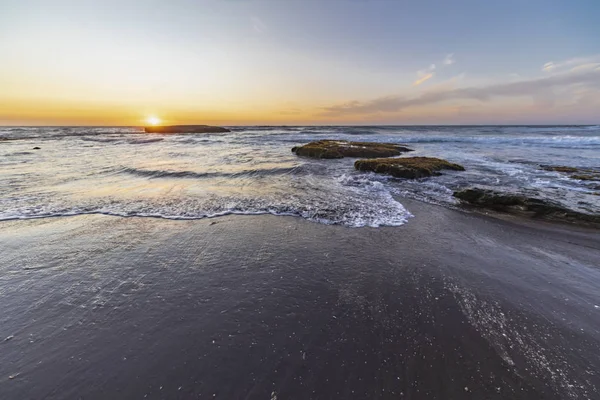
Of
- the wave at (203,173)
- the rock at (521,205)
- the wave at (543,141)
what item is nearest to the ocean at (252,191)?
the wave at (203,173)

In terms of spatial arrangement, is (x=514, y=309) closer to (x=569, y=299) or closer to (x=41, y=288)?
(x=569, y=299)

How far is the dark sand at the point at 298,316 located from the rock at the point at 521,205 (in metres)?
1.71

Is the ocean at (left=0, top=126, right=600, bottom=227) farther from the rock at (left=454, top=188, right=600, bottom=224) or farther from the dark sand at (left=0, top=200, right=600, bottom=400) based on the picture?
the dark sand at (left=0, top=200, right=600, bottom=400)

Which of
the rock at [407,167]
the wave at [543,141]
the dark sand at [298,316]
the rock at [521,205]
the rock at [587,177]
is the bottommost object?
the dark sand at [298,316]

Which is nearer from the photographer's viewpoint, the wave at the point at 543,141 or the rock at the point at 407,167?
the rock at the point at 407,167

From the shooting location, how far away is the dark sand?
2.76m

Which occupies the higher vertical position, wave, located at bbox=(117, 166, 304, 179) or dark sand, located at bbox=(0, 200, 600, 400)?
wave, located at bbox=(117, 166, 304, 179)

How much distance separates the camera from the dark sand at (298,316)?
2.76m

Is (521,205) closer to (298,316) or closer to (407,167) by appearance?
(407,167)

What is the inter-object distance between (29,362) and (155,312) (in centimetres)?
126

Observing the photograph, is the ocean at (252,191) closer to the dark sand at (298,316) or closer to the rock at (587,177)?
the rock at (587,177)

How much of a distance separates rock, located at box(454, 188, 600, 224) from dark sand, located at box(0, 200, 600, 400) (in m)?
1.71

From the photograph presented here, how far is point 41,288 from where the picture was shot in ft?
14.1

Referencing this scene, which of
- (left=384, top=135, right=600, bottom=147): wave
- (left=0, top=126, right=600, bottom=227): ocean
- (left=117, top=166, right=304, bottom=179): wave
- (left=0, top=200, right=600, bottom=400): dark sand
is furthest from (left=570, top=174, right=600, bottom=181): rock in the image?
(left=384, top=135, right=600, bottom=147): wave
